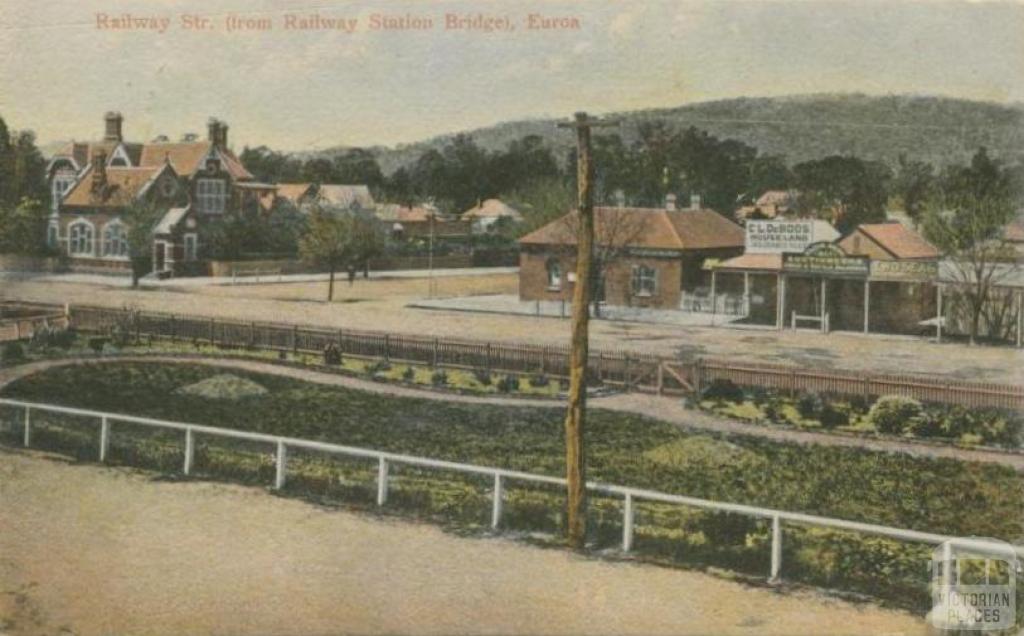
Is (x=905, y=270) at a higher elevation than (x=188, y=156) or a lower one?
lower

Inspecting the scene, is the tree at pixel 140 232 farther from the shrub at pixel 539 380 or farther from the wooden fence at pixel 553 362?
the shrub at pixel 539 380

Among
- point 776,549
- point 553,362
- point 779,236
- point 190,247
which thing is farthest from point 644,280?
point 190,247

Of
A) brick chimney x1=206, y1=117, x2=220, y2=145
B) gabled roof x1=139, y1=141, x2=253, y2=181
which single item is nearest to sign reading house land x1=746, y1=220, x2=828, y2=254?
gabled roof x1=139, y1=141, x2=253, y2=181

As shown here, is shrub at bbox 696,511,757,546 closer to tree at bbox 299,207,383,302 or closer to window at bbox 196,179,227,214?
tree at bbox 299,207,383,302

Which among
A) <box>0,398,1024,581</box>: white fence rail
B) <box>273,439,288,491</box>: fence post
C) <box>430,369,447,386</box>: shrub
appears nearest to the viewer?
<box>0,398,1024,581</box>: white fence rail

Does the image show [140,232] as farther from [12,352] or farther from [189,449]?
[189,449]
